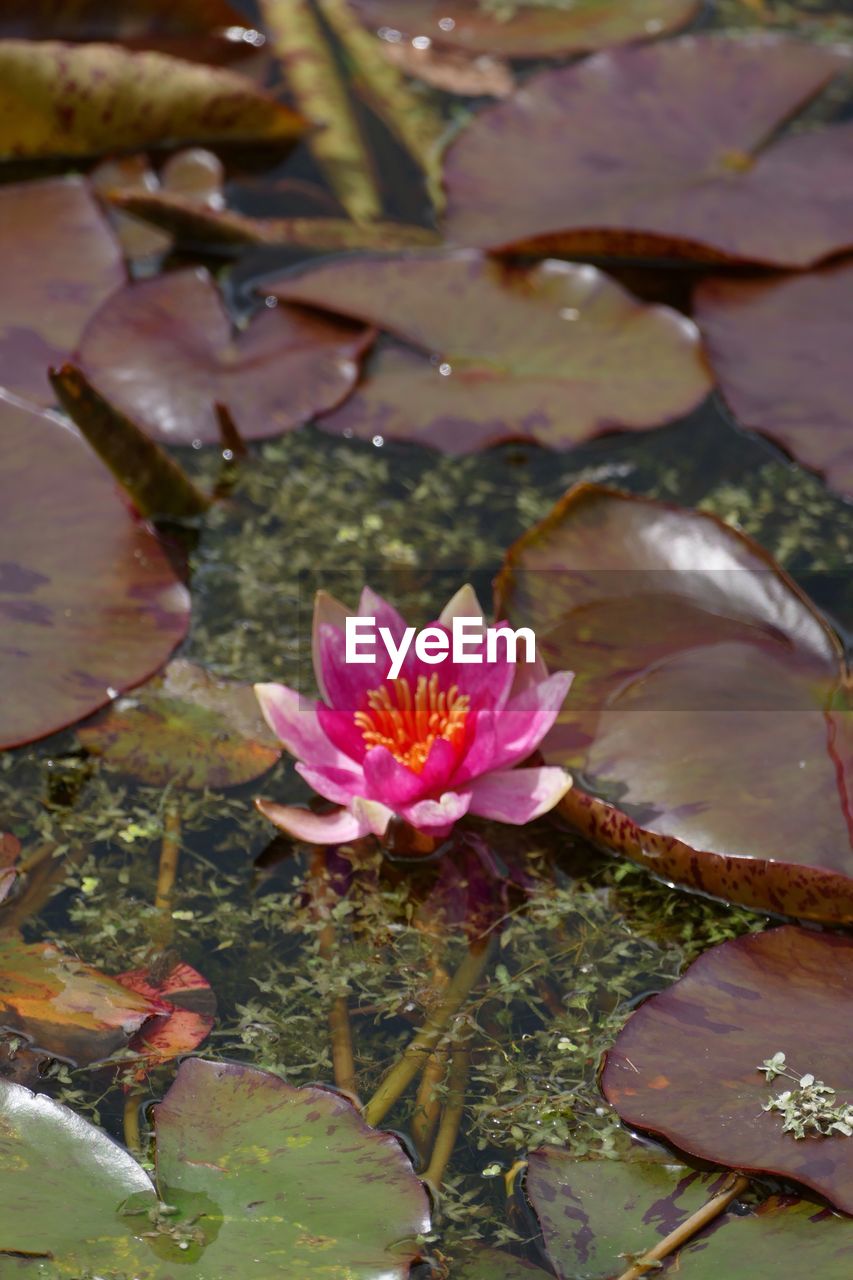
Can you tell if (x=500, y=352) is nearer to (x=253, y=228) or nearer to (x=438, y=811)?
(x=253, y=228)

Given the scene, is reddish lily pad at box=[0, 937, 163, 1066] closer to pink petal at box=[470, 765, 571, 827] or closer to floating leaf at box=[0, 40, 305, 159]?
pink petal at box=[470, 765, 571, 827]

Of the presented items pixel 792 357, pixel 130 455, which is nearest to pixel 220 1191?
pixel 130 455

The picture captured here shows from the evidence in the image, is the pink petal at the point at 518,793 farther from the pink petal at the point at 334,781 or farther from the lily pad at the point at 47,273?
the lily pad at the point at 47,273

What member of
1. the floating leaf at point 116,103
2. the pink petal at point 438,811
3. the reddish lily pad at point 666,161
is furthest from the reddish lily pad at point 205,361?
the pink petal at point 438,811

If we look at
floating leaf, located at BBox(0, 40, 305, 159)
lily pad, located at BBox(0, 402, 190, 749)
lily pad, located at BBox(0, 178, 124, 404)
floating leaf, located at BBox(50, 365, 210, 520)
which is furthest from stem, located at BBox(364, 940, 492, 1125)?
floating leaf, located at BBox(0, 40, 305, 159)

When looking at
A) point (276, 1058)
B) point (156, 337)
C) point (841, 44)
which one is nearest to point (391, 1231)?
point (276, 1058)
